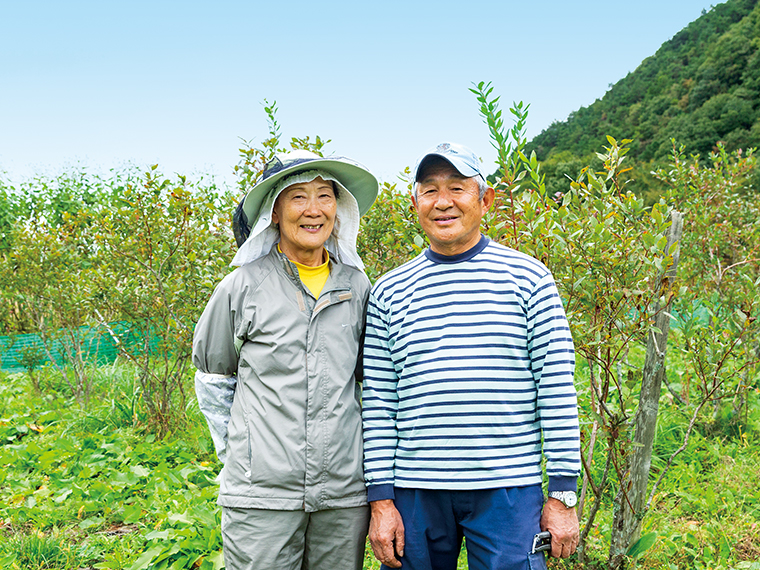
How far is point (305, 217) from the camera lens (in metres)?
2.21

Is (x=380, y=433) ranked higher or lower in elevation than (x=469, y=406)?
lower

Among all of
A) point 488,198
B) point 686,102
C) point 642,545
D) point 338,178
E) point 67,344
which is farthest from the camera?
point 686,102

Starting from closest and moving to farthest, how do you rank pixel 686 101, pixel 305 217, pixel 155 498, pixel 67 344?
pixel 305 217, pixel 155 498, pixel 67 344, pixel 686 101

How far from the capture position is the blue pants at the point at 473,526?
184cm

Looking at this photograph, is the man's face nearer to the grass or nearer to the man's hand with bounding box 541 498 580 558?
the man's hand with bounding box 541 498 580 558

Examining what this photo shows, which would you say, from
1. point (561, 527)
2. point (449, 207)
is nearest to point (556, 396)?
point (561, 527)

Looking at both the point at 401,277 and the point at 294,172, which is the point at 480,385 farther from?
the point at 294,172

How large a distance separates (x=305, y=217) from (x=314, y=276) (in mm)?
246

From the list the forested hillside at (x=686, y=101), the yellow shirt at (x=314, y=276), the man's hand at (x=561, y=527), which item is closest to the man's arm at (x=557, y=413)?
the man's hand at (x=561, y=527)

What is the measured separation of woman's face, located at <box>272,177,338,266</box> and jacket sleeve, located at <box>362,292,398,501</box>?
346 millimetres

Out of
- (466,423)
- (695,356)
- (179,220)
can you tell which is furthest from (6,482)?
(695,356)

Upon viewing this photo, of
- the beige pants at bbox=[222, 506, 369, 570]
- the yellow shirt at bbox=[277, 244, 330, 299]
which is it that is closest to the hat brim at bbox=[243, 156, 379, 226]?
the yellow shirt at bbox=[277, 244, 330, 299]

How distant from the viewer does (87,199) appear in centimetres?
1700

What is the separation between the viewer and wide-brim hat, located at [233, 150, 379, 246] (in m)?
2.21
